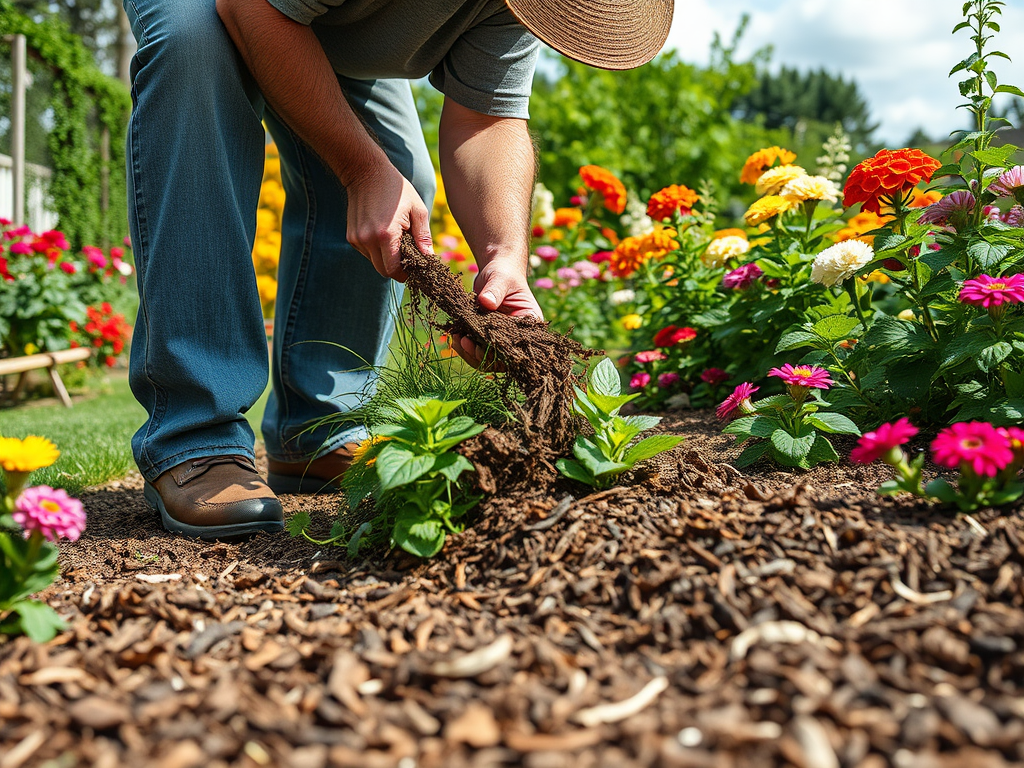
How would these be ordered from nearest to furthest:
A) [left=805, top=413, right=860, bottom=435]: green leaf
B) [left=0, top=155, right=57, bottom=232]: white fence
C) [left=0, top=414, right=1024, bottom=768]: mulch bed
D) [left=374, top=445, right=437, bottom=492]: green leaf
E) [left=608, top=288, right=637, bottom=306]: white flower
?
[left=0, top=414, right=1024, bottom=768]: mulch bed
[left=374, top=445, right=437, bottom=492]: green leaf
[left=805, top=413, right=860, bottom=435]: green leaf
[left=608, top=288, right=637, bottom=306]: white flower
[left=0, top=155, right=57, bottom=232]: white fence

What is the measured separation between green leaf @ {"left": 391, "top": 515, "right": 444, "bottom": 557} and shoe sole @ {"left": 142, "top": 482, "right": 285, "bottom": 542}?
0.56m

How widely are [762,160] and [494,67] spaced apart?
139 cm

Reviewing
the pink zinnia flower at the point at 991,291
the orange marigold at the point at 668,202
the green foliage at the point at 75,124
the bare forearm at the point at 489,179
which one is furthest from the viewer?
the green foliage at the point at 75,124

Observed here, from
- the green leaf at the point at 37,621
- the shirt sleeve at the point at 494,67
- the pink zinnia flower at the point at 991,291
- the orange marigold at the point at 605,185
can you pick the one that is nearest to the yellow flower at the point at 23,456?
the green leaf at the point at 37,621

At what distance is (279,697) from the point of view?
3.35 feet

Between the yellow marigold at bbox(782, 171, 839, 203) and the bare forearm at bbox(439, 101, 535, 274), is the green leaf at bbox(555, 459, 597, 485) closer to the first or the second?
the bare forearm at bbox(439, 101, 535, 274)

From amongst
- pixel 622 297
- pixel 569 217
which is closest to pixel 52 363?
pixel 569 217

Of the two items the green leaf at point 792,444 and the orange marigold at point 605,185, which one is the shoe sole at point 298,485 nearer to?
the green leaf at point 792,444

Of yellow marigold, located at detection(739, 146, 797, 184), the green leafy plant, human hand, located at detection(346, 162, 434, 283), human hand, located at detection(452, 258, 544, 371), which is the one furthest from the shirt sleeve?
yellow marigold, located at detection(739, 146, 797, 184)

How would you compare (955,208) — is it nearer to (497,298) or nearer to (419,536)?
(497,298)

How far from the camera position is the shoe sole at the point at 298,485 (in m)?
2.58

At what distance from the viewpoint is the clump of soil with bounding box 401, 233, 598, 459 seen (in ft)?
5.55

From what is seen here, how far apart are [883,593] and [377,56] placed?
1.96 meters

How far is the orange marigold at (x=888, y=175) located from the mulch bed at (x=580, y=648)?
811 millimetres
